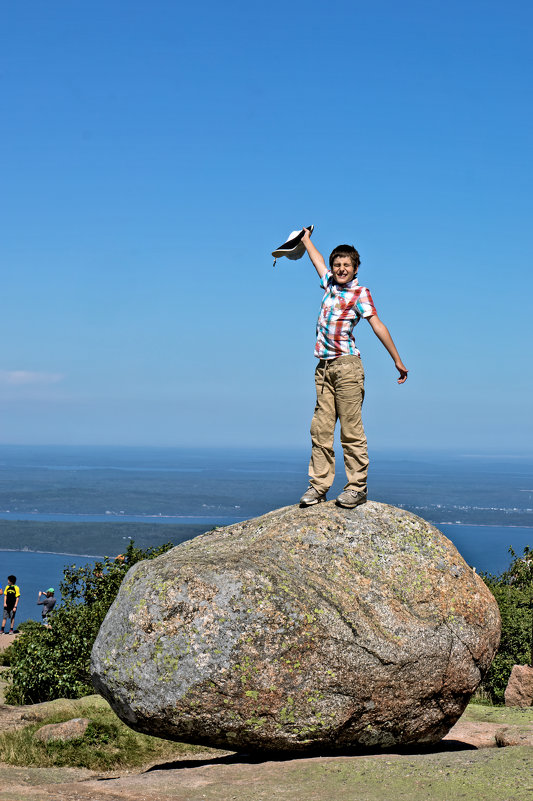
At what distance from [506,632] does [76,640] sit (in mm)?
14129

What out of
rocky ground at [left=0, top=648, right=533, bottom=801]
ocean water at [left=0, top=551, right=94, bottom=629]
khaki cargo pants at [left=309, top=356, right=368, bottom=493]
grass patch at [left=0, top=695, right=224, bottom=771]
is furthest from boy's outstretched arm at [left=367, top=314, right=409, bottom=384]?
ocean water at [left=0, top=551, right=94, bottom=629]

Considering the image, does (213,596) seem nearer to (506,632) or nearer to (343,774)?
(343,774)

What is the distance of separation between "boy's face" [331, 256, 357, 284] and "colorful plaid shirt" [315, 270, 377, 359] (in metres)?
0.13

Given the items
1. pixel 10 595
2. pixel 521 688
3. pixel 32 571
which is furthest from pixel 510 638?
pixel 32 571

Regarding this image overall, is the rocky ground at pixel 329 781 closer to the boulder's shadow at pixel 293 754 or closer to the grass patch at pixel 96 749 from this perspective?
the boulder's shadow at pixel 293 754

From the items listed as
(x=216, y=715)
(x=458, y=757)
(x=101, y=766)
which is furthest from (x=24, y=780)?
(x=458, y=757)

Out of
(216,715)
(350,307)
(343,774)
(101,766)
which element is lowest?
(101,766)

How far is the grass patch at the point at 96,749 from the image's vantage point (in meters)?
14.7

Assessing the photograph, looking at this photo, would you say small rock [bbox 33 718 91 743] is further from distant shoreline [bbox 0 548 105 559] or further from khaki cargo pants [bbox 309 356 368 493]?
distant shoreline [bbox 0 548 105 559]

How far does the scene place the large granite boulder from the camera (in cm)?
1046

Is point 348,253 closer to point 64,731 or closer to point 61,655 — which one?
point 64,731

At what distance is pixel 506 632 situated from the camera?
2631cm

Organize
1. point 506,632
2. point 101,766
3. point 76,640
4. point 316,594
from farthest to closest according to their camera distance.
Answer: point 506,632
point 76,640
point 101,766
point 316,594

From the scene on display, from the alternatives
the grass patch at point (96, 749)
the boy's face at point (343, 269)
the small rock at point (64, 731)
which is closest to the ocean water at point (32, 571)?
the small rock at point (64, 731)
